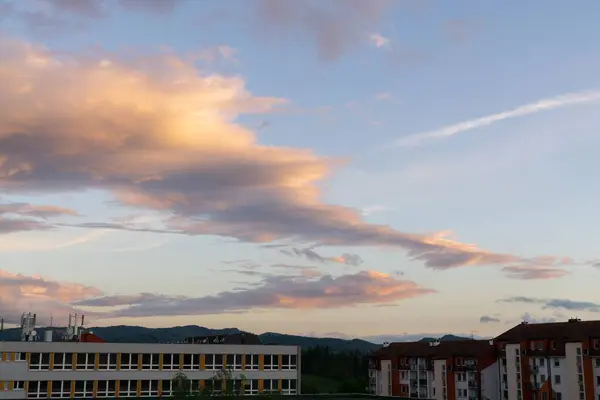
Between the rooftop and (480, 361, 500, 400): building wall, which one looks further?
(480, 361, 500, 400): building wall

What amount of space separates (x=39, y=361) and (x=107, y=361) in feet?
28.8

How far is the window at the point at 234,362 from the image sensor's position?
102 m

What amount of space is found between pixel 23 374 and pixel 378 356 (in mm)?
72634

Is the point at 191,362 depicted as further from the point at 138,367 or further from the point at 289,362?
the point at 289,362

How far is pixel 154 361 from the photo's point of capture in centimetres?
9769

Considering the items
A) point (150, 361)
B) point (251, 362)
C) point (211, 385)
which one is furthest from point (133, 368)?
point (251, 362)

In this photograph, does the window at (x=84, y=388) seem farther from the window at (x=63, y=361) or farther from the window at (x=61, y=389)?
the window at (x=63, y=361)

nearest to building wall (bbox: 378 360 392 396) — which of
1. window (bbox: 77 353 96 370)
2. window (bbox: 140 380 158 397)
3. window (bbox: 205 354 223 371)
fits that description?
window (bbox: 205 354 223 371)

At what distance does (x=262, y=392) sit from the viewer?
10325 centimetres

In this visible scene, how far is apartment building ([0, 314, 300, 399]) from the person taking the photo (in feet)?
291

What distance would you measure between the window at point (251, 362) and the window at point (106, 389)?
1965 cm

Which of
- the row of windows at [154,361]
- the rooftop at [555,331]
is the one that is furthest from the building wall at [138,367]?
the rooftop at [555,331]

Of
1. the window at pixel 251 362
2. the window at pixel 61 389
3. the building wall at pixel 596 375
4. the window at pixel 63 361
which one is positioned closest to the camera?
the window at pixel 61 389

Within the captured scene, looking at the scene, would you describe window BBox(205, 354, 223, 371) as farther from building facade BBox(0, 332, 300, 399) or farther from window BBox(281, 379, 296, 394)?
window BBox(281, 379, 296, 394)
